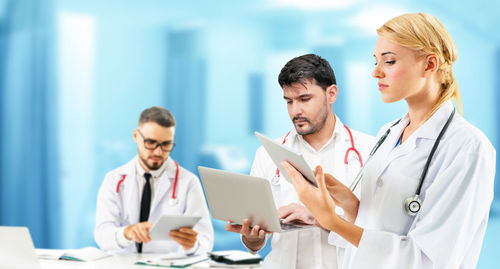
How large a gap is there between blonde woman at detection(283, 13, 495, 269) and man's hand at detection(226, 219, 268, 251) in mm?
461

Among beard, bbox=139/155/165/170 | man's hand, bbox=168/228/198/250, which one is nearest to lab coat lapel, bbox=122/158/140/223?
beard, bbox=139/155/165/170

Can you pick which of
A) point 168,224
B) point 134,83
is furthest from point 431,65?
point 134,83

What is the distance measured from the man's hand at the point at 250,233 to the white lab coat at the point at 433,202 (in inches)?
20.1

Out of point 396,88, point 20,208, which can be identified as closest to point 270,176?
point 396,88

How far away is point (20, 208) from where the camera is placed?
5.40 meters

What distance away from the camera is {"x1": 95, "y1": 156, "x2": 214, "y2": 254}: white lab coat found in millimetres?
3547

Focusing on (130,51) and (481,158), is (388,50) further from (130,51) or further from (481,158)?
(130,51)

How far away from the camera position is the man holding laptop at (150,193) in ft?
11.8

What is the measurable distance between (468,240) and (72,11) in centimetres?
514

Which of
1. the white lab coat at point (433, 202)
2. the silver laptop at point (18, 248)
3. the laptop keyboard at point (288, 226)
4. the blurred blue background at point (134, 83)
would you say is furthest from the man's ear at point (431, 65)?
the blurred blue background at point (134, 83)

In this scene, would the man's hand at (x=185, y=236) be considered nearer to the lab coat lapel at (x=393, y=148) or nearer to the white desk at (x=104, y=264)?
the white desk at (x=104, y=264)

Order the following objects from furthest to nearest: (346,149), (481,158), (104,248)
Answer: (104,248), (346,149), (481,158)

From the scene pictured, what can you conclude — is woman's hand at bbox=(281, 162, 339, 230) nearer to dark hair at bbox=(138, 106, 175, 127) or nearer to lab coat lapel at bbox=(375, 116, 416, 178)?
lab coat lapel at bbox=(375, 116, 416, 178)

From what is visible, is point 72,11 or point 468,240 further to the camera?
point 72,11
